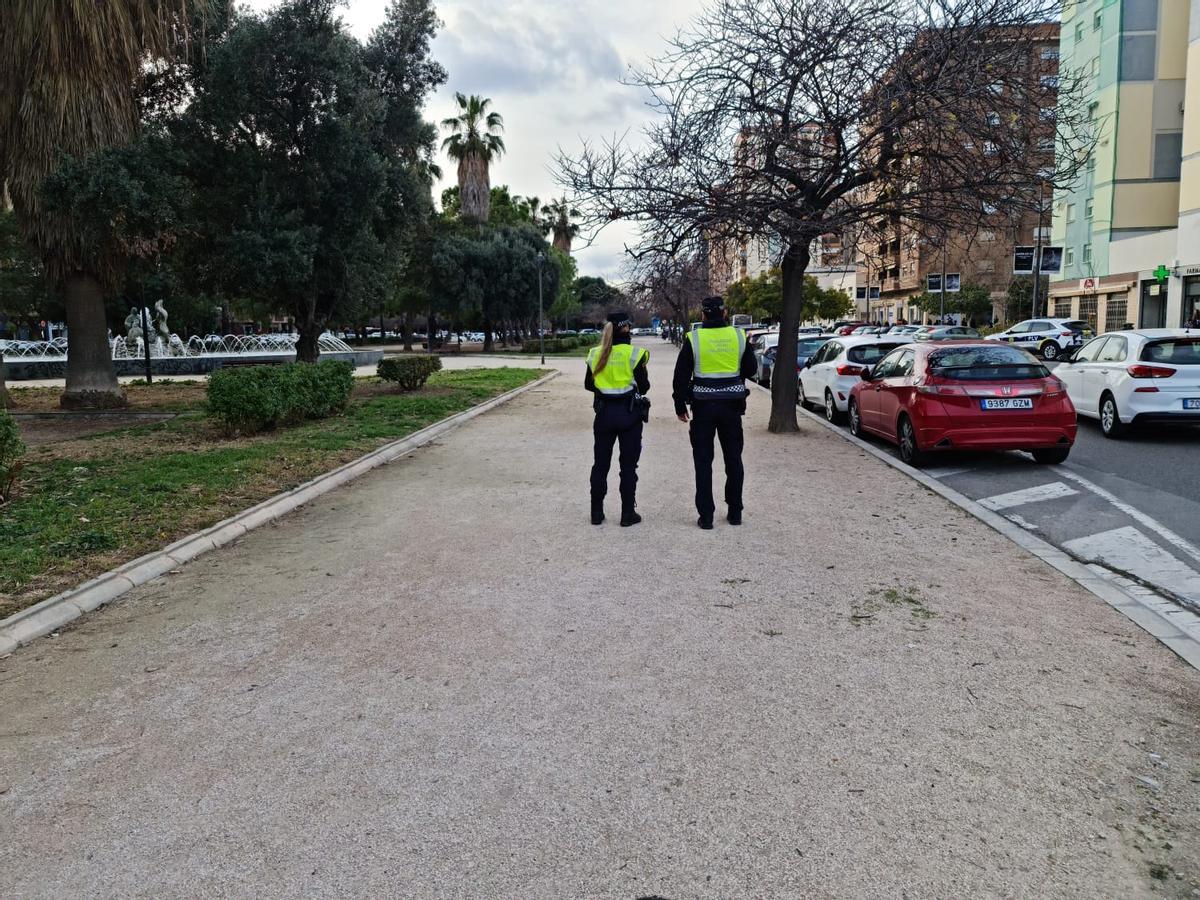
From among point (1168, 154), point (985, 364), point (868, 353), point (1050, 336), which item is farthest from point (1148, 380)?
point (1168, 154)

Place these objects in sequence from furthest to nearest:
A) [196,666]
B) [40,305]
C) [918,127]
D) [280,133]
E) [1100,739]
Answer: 1. [40,305]
2. [280,133]
3. [918,127]
4. [196,666]
5. [1100,739]

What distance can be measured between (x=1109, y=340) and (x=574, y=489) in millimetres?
8952

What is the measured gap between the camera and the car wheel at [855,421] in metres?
13.5

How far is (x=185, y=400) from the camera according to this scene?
19375 mm

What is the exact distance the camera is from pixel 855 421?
539 inches

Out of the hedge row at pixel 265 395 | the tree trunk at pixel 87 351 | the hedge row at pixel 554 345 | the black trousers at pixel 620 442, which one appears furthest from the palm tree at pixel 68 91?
the hedge row at pixel 554 345

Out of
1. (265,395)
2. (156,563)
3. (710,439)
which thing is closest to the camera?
(156,563)

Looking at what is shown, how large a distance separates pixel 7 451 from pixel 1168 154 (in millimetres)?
57822

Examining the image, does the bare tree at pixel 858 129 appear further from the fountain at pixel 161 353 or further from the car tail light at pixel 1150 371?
the fountain at pixel 161 353

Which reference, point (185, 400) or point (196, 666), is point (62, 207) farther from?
point (196, 666)

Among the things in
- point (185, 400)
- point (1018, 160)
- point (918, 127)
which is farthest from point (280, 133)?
point (1018, 160)

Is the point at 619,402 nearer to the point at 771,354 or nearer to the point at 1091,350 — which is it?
the point at 1091,350

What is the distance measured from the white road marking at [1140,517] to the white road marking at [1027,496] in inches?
10.3

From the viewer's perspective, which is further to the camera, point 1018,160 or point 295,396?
point 295,396
